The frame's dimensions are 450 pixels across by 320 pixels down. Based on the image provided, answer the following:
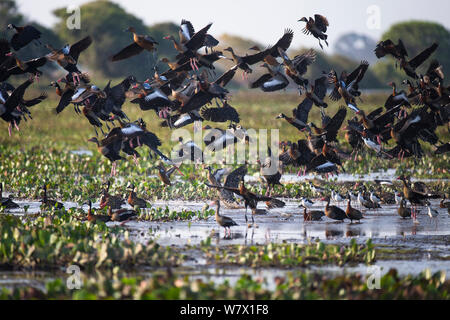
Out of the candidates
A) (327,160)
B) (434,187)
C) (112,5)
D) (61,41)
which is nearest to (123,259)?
(327,160)

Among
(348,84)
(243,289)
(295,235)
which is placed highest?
(348,84)

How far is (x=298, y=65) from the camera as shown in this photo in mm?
13055

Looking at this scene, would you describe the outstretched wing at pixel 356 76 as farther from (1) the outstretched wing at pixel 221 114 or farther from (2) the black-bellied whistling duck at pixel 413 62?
(1) the outstretched wing at pixel 221 114

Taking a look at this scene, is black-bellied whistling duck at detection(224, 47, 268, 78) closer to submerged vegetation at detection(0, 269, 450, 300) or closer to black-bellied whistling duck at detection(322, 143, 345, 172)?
black-bellied whistling duck at detection(322, 143, 345, 172)

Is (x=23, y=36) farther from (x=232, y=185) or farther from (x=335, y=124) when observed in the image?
(x=335, y=124)

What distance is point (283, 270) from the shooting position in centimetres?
889

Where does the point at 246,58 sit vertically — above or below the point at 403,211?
above

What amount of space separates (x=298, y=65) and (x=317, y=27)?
77 centimetres

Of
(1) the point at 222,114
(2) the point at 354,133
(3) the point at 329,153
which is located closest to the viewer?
(3) the point at 329,153

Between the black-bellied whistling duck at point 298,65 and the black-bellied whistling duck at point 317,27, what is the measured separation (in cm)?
31

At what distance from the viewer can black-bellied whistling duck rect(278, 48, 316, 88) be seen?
12711 mm

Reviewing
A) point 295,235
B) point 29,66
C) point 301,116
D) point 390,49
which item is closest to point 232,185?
point 301,116

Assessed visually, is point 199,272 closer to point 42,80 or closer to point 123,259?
point 123,259

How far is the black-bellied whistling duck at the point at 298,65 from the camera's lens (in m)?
12.7
